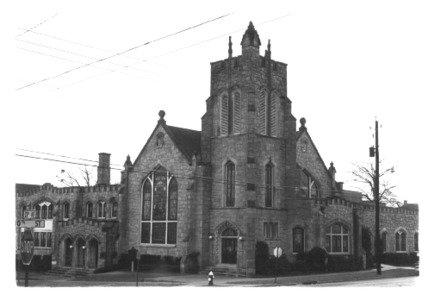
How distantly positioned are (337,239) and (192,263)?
938 centimetres

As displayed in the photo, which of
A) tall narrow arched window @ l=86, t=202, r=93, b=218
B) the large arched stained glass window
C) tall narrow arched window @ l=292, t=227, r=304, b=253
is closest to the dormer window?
tall narrow arched window @ l=86, t=202, r=93, b=218

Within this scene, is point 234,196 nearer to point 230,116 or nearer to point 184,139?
point 230,116

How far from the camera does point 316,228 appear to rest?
120ft

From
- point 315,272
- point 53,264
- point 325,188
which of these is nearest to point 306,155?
point 325,188

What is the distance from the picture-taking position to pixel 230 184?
3591cm

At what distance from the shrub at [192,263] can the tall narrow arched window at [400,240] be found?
1384cm

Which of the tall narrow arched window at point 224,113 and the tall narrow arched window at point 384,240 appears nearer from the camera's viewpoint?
the tall narrow arched window at point 224,113

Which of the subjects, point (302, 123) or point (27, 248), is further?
point (302, 123)

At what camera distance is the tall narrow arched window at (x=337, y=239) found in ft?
124

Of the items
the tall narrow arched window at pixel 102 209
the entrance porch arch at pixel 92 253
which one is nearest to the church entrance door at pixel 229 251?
the entrance porch arch at pixel 92 253

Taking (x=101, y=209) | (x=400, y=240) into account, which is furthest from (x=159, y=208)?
(x=400, y=240)

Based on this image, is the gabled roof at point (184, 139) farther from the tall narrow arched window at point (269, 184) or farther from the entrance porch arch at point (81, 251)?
the entrance porch arch at point (81, 251)

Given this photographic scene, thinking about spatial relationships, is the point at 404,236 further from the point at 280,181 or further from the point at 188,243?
the point at 188,243
